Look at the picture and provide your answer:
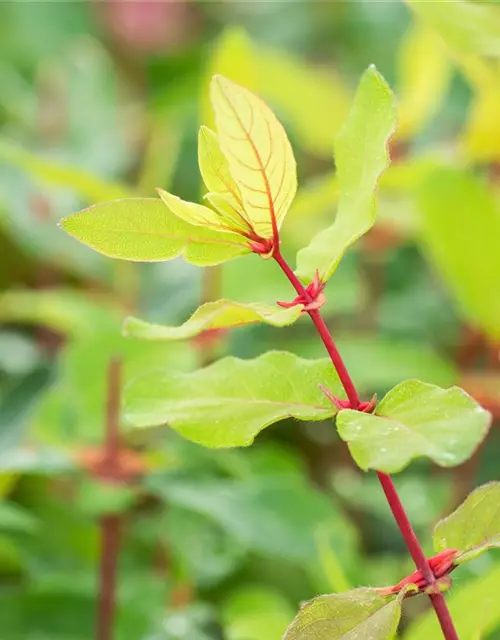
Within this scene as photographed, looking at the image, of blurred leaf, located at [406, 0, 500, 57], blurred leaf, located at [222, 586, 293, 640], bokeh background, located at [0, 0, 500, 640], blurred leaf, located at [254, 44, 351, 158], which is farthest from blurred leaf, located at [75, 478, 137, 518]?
blurred leaf, located at [254, 44, 351, 158]

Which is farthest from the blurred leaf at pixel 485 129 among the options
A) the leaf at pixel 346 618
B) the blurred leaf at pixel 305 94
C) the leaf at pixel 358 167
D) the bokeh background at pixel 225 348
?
the leaf at pixel 346 618

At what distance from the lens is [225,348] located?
2.55 feet

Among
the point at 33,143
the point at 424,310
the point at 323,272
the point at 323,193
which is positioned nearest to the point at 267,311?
the point at 323,272

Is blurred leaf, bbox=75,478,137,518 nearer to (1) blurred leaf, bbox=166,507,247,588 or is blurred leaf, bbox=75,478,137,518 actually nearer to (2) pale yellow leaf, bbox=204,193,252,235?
(1) blurred leaf, bbox=166,507,247,588

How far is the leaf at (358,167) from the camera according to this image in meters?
0.36

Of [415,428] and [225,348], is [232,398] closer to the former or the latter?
[415,428]

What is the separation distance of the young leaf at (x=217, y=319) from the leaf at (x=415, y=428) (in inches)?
1.6

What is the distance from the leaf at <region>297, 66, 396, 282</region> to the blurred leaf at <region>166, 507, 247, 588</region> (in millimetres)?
357

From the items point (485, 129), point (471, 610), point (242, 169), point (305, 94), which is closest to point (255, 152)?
point (242, 169)

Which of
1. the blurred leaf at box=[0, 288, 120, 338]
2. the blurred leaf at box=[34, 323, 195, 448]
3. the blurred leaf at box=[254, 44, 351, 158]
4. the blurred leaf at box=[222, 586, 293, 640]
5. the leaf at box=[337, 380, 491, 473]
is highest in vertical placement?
the blurred leaf at box=[254, 44, 351, 158]

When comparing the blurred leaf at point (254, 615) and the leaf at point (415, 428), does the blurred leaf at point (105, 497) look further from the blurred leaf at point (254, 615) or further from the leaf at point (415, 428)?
the leaf at point (415, 428)

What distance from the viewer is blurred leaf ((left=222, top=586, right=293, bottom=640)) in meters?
0.52

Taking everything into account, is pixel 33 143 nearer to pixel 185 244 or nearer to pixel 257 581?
pixel 257 581

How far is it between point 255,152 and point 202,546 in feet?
1.35
